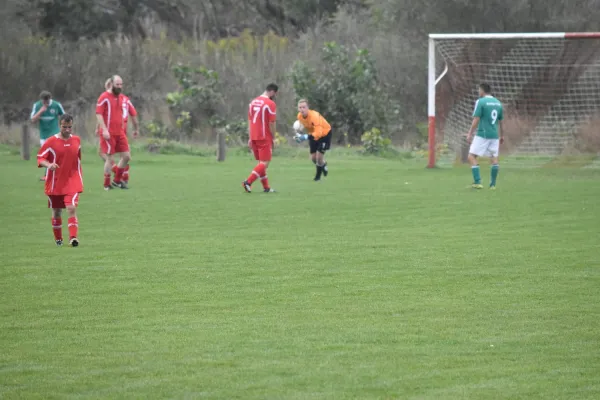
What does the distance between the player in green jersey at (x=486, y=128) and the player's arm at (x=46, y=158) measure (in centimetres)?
918

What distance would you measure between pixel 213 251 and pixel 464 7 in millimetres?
23071

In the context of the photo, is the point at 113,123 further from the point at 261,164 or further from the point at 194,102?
the point at 194,102

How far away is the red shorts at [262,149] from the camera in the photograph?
1905cm

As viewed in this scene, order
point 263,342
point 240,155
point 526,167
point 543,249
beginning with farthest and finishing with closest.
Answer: point 240,155, point 526,167, point 543,249, point 263,342

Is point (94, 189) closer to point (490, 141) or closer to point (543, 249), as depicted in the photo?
point (490, 141)

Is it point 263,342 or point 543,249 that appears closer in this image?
point 263,342

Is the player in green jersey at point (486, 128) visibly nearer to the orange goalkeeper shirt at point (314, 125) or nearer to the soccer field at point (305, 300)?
the soccer field at point (305, 300)

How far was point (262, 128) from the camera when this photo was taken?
19.2 metres

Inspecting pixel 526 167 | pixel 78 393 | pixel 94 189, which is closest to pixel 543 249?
pixel 78 393

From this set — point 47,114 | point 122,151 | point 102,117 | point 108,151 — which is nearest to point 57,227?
point 102,117

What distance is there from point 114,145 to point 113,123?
1.30 feet

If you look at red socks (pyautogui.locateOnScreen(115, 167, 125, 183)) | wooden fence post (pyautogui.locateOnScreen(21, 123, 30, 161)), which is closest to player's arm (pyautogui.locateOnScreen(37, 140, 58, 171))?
red socks (pyautogui.locateOnScreen(115, 167, 125, 183))

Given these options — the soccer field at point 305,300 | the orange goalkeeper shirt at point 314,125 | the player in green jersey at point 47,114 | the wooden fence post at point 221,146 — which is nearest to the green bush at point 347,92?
the wooden fence post at point 221,146

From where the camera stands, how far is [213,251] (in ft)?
39.9
